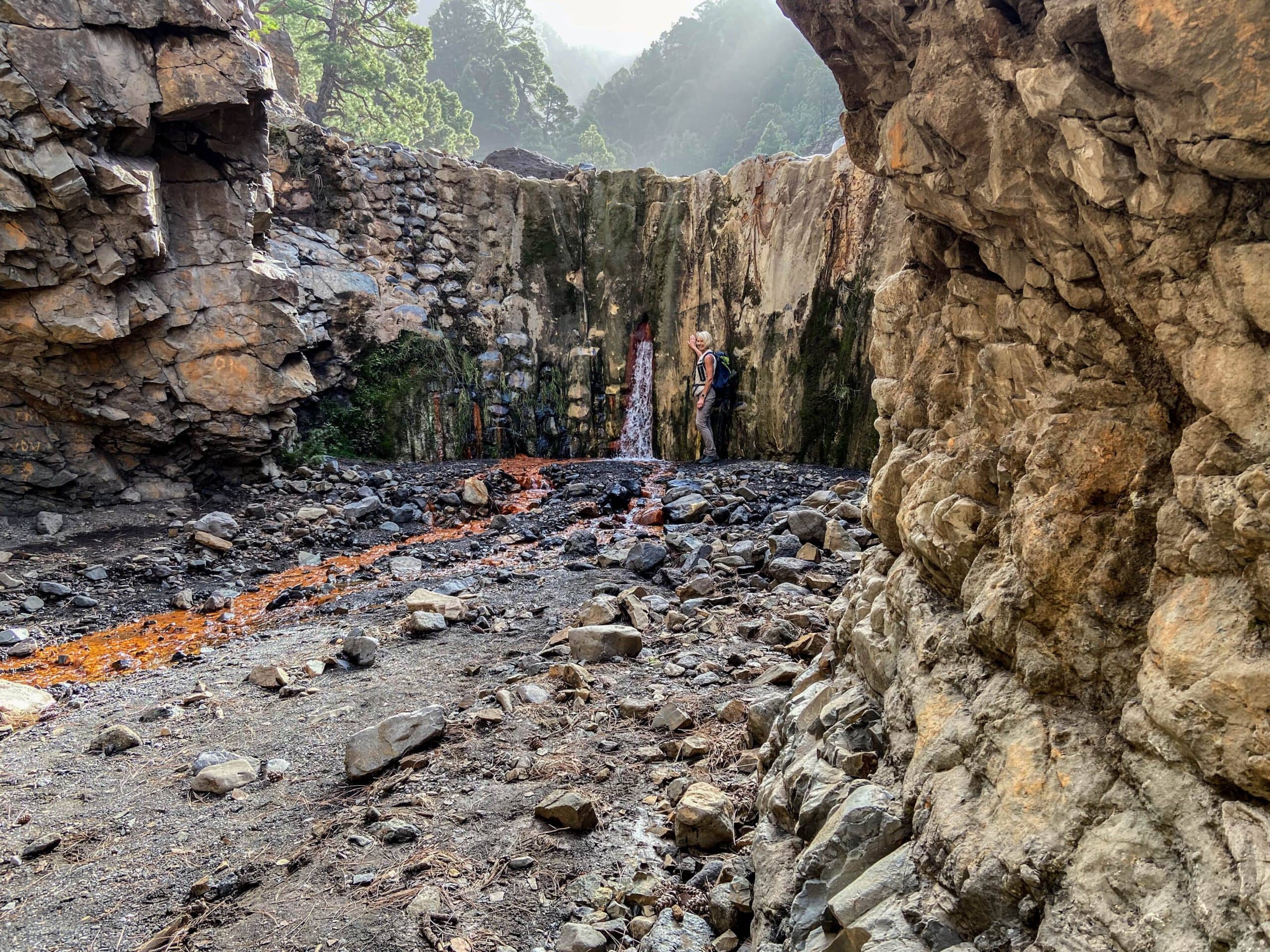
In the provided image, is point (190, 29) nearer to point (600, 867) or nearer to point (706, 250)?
point (706, 250)

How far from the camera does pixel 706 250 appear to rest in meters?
13.8

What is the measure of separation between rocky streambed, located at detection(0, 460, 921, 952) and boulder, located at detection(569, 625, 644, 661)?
0.01 meters

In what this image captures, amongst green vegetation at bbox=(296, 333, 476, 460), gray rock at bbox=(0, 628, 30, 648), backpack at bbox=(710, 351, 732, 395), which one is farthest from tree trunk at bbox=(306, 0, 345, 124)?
gray rock at bbox=(0, 628, 30, 648)

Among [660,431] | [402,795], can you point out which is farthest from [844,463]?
[402,795]

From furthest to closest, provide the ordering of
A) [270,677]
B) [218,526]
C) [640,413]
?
[640,413] → [218,526] → [270,677]

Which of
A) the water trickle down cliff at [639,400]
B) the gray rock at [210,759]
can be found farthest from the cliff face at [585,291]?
the gray rock at [210,759]

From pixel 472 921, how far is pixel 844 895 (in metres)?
1.52

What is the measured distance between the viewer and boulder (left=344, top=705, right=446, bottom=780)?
12.7ft

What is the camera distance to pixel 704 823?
9.66ft

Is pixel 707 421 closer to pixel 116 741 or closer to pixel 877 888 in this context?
pixel 116 741

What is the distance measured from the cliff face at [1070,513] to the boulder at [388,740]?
217 centimetres

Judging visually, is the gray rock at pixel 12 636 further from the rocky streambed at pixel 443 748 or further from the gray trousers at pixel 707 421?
the gray trousers at pixel 707 421

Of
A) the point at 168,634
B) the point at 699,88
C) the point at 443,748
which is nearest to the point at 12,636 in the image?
the point at 168,634

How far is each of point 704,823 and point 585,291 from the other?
1332 centimetres
